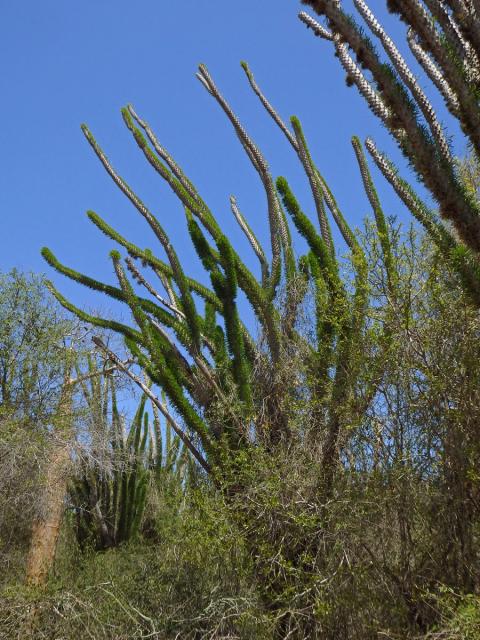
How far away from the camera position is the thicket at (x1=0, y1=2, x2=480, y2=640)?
599 centimetres

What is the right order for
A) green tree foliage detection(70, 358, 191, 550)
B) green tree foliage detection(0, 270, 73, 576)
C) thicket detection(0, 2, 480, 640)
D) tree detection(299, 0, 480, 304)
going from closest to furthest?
tree detection(299, 0, 480, 304)
thicket detection(0, 2, 480, 640)
green tree foliage detection(0, 270, 73, 576)
green tree foliage detection(70, 358, 191, 550)

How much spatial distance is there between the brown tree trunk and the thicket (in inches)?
88.6

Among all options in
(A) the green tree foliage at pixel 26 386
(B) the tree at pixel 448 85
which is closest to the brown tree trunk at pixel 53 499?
(A) the green tree foliage at pixel 26 386

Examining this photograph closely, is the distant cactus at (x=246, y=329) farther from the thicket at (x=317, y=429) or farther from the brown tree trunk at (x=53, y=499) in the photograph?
the brown tree trunk at (x=53, y=499)

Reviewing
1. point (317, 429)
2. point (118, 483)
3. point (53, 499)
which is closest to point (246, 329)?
point (317, 429)

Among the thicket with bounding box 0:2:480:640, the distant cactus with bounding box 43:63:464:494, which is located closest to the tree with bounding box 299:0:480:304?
the thicket with bounding box 0:2:480:640

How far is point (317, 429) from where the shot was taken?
296 inches

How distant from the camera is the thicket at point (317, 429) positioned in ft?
19.6

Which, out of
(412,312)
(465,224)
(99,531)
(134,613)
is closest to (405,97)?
(465,224)

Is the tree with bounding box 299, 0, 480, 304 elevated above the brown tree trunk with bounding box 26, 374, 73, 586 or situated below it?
above

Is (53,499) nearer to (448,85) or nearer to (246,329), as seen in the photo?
(246,329)

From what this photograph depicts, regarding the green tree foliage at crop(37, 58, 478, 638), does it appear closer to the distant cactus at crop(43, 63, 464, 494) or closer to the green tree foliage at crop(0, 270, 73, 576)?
the distant cactus at crop(43, 63, 464, 494)

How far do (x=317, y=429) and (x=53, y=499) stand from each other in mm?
5612

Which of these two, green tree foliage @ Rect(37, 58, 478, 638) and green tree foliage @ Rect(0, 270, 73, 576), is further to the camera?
green tree foliage @ Rect(0, 270, 73, 576)
